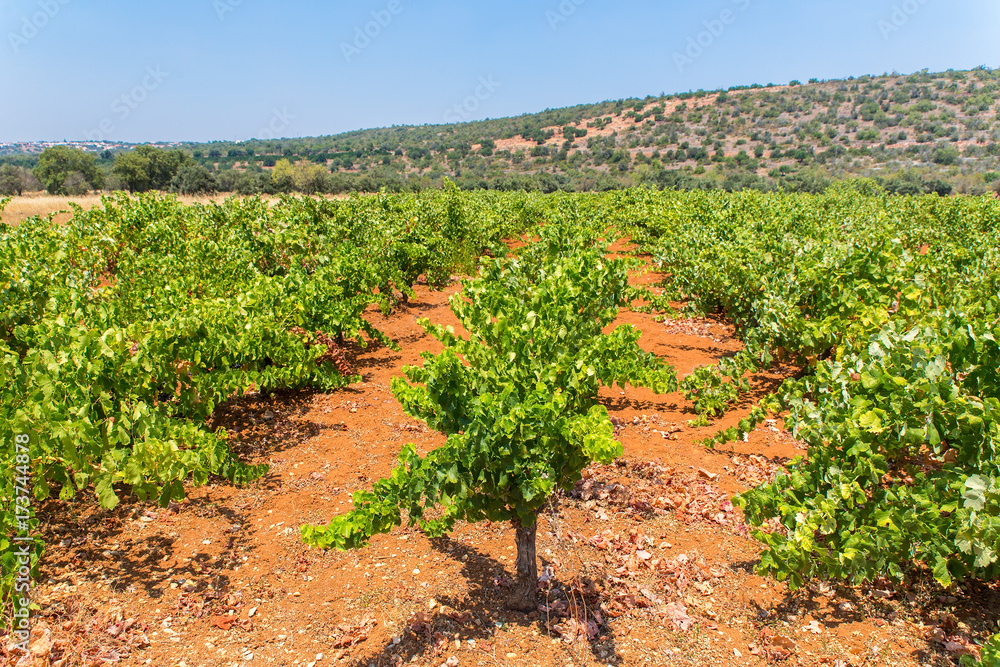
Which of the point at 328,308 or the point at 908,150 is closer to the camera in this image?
the point at 328,308

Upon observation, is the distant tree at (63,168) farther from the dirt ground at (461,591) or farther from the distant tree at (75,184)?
the dirt ground at (461,591)

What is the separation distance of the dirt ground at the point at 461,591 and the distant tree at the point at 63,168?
4468 cm

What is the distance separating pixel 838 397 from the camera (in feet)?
12.2

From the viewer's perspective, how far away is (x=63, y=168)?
139 ft

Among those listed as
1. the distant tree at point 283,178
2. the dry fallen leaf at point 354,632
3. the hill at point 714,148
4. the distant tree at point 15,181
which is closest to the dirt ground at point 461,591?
the dry fallen leaf at point 354,632

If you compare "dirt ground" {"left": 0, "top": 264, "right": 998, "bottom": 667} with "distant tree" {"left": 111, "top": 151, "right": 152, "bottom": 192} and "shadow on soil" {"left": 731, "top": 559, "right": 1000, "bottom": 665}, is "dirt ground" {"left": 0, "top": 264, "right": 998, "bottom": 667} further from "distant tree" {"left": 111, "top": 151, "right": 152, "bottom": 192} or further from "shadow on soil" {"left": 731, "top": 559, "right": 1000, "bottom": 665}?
"distant tree" {"left": 111, "top": 151, "right": 152, "bottom": 192}

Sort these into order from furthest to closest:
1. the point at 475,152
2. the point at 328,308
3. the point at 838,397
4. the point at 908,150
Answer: the point at 475,152 → the point at 908,150 → the point at 328,308 → the point at 838,397

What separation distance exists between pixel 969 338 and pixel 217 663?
15.3 ft

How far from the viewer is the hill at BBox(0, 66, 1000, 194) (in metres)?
51.5

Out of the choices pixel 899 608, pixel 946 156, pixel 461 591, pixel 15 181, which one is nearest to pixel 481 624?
pixel 461 591

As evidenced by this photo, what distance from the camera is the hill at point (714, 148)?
51.5 meters

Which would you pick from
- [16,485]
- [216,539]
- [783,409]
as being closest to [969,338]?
[783,409]

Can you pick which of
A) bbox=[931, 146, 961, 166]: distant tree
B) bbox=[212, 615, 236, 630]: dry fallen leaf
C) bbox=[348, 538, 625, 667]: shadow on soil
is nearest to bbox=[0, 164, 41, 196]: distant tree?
bbox=[212, 615, 236, 630]: dry fallen leaf

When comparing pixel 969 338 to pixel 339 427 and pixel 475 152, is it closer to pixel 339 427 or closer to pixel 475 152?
pixel 339 427
